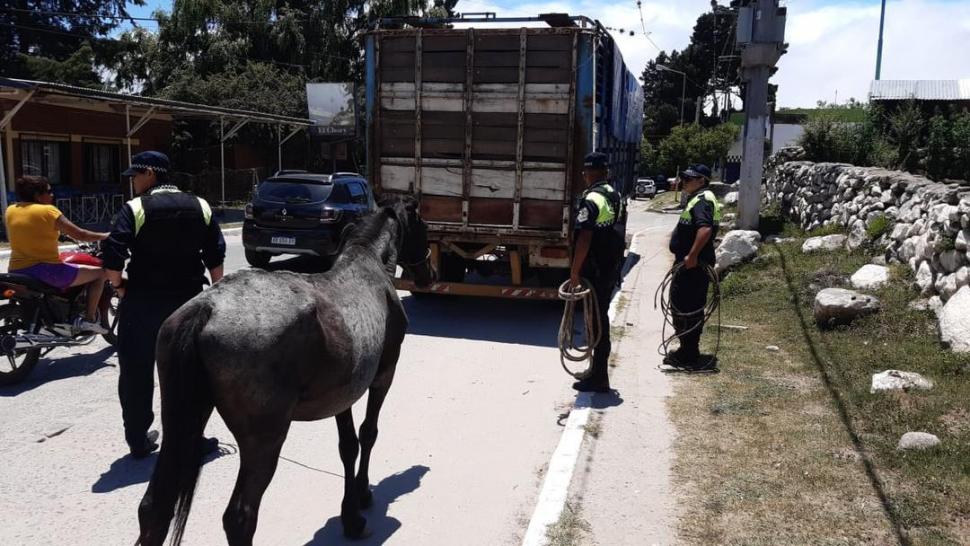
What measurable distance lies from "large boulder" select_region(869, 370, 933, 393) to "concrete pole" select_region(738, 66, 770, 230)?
10.4 m

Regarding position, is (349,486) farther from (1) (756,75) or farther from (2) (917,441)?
(1) (756,75)

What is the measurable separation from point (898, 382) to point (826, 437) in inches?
48.1

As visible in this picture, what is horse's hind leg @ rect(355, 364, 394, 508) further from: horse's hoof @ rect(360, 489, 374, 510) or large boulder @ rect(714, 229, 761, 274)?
large boulder @ rect(714, 229, 761, 274)

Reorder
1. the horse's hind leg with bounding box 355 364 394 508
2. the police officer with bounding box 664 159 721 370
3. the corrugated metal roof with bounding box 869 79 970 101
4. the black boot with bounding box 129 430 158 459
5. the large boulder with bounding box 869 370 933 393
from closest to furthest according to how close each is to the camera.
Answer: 1. the horse's hind leg with bounding box 355 364 394 508
2. the black boot with bounding box 129 430 158 459
3. the large boulder with bounding box 869 370 933 393
4. the police officer with bounding box 664 159 721 370
5. the corrugated metal roof with bounding box 869 79 970 101

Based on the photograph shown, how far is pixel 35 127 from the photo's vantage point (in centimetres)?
2236

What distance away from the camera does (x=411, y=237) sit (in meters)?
5.38

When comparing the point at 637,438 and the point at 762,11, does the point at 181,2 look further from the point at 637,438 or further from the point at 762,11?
the point at 637,438

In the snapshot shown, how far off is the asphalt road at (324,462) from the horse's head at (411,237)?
1.28 metres

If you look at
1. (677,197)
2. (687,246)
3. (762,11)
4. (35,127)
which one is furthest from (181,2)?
(687,246)

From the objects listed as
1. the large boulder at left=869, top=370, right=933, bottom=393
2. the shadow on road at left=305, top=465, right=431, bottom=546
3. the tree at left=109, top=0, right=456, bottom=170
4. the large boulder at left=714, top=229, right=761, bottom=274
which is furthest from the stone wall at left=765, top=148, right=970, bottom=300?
the tree at left=109, top=0, right=456, bottom=170

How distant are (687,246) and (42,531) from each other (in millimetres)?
5939

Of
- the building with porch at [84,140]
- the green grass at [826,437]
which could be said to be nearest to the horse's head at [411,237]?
the green grass at [826,437]

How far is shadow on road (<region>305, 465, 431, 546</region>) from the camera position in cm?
423

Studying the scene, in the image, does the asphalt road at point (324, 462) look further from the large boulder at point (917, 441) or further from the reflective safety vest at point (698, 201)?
the large boulder at point (917, 441)
